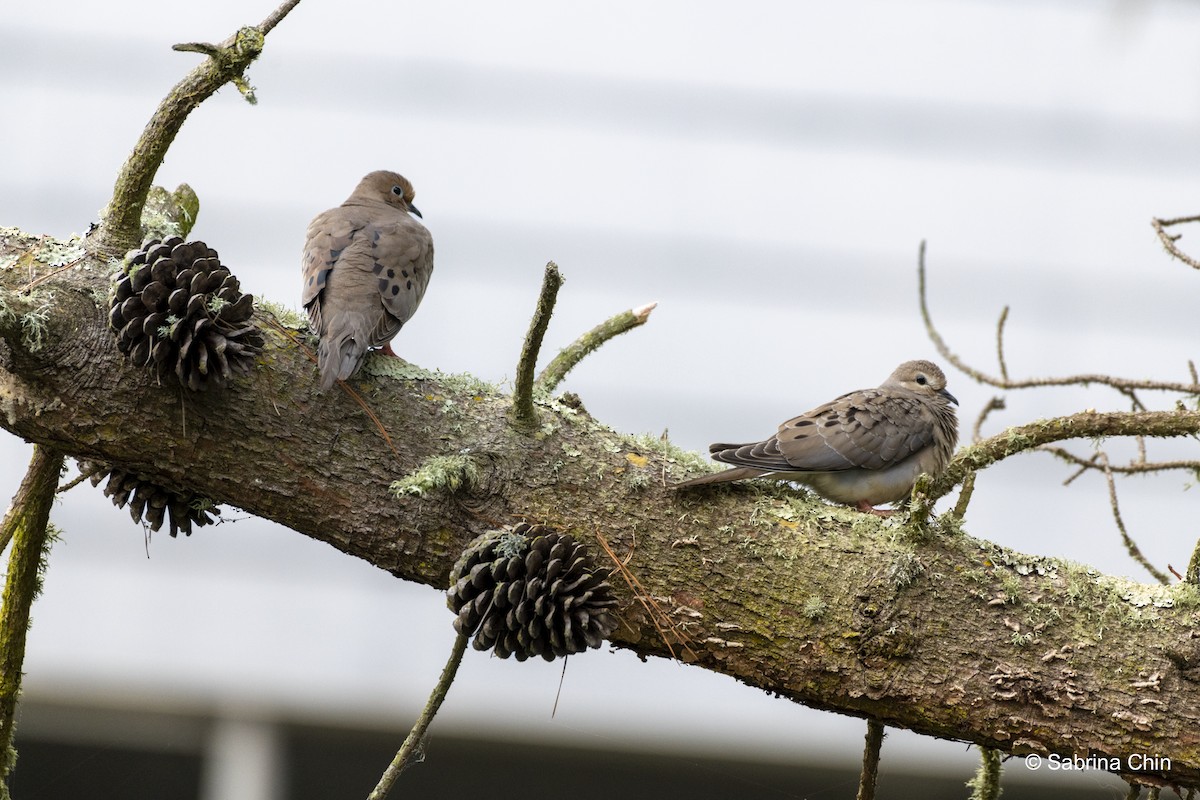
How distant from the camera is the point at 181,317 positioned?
2467 mm

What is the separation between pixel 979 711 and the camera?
246 centimetres

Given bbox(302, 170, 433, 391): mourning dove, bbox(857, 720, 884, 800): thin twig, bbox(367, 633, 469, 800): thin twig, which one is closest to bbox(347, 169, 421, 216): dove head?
bbox(302, 170, 433, 391): mourning dove

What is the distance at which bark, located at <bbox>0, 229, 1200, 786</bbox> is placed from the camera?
2.47m

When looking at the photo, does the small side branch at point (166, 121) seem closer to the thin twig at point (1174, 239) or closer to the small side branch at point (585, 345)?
the small side branch at point (585, 345)

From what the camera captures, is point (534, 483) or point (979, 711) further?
point (534, 483)

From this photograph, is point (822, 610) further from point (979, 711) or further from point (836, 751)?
point (836, 751)

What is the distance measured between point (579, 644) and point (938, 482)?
1112 mm

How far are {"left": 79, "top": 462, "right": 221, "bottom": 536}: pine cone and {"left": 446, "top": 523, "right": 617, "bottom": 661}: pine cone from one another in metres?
0.64

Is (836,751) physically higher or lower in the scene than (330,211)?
lower

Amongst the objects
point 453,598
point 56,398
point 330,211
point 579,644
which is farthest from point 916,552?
point 330,211

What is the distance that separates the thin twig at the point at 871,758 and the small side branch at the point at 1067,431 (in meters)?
0.58

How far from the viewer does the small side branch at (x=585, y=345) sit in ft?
10.6

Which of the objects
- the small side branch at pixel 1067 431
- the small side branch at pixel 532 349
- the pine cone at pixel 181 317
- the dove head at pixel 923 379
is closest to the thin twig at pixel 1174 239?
the small side branch at pixel 1067 431

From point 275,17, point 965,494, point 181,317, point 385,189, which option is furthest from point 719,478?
point 385,189
